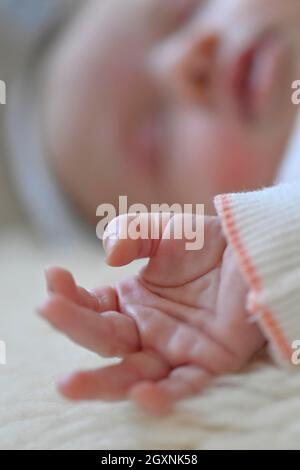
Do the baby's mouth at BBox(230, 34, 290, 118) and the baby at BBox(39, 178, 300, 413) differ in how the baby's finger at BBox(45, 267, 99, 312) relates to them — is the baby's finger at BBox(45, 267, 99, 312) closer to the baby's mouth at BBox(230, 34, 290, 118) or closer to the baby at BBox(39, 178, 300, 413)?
the baby at BBox(39, 178, 300, 413)

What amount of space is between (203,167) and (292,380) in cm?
58

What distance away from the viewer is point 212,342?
1.22ft

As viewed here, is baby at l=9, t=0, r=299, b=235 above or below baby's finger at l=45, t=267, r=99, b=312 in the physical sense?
above

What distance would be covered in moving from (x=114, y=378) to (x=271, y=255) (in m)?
0.12

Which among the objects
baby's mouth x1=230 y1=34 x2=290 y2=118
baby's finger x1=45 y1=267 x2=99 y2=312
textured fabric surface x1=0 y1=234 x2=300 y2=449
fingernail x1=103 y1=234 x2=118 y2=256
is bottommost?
textured fabric surface x1=0 y1=234 x2=300 y2=449

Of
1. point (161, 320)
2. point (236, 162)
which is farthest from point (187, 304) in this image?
point (236, 162)

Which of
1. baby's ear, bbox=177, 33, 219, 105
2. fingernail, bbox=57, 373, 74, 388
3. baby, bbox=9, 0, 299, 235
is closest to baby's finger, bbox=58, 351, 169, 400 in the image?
fingernail, bbox=57, 373, 74, 388

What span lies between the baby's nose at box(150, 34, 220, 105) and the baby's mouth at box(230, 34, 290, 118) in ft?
0.12

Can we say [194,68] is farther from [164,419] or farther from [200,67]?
[164,419]

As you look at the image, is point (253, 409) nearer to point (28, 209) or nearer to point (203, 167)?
point (203, 167)

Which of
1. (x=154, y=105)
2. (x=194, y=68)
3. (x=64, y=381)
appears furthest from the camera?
(x=154, y=105)

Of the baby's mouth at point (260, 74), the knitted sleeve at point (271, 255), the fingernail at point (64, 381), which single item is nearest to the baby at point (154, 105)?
the baby's mouth at point (260, 74)

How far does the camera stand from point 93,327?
36 centimetres

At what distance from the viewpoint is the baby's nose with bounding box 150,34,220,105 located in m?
0.86
